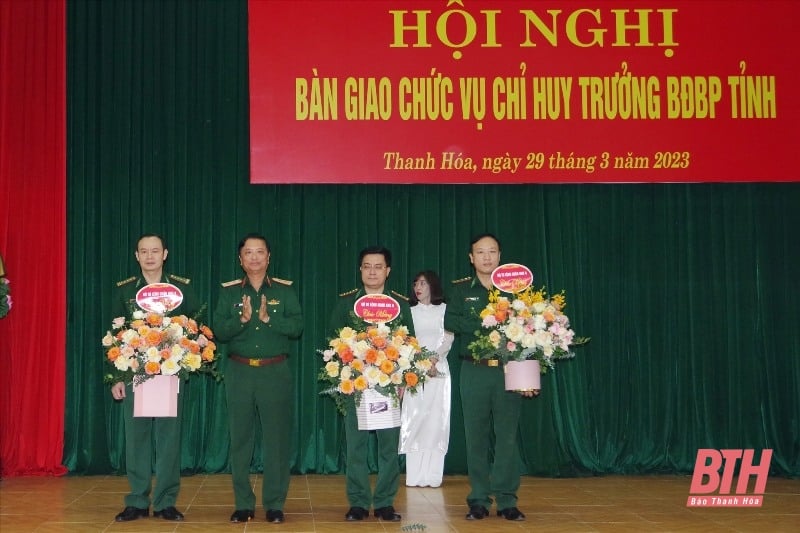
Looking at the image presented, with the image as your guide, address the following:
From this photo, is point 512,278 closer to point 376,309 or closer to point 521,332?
point 521,332

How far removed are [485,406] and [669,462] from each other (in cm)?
300

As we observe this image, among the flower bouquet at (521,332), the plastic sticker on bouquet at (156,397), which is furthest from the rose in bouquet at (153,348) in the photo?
the flower bouquet at (521,332)

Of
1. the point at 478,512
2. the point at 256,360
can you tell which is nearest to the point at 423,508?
the point at 478,512

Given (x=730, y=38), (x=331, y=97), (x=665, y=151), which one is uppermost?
(x=730, y=38)

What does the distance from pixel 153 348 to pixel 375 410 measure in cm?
124

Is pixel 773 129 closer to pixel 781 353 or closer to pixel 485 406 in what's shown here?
pixel 781 353

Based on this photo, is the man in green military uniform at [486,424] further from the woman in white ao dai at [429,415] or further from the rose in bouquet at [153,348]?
the rose in bouquet at [153,348]

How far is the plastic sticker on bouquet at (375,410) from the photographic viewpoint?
4.77m

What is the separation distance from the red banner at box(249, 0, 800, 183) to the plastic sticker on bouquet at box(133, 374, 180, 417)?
2.45 meters

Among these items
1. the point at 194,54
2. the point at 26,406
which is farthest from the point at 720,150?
the point at 26,406

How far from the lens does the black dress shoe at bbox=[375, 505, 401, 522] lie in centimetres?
487

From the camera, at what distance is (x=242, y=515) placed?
15.8 feet

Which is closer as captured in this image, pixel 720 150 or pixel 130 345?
pixel 130 345

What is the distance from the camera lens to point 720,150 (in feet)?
22.6
